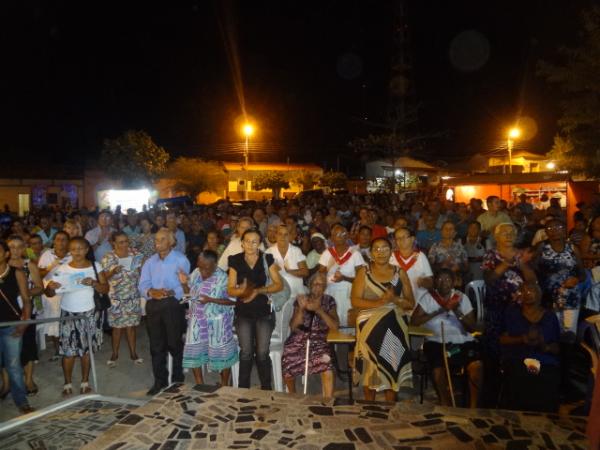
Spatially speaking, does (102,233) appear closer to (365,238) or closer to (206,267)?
(206,267)

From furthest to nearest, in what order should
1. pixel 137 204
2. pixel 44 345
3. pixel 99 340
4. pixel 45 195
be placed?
pixel 45 195, pixel 137 204, pixel 44 345, pixel 99 340

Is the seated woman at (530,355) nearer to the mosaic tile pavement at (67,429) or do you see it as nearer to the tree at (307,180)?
the mosaic tile pavement at (67,429)

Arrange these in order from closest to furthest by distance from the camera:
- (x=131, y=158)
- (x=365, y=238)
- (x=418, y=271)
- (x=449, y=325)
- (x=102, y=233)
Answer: (x=449, y=325) → (x=418, y=271) → (x=365, y=238) → (x=102, y=233) → (x=131, y=158)

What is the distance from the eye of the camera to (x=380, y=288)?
4824mm

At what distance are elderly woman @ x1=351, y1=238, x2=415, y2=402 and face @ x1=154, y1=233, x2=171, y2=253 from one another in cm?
225

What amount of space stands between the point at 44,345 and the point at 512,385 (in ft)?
21.6

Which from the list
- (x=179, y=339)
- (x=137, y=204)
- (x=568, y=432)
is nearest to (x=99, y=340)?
(x=179, y=339)

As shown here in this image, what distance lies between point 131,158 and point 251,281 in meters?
32.8

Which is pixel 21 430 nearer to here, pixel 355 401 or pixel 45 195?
pixel 355 401

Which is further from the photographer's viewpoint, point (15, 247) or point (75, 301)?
point (15, 247)

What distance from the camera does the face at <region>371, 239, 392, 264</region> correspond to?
4875 mm

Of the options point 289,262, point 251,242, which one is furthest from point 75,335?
point 289,262

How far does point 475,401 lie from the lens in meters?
4.72

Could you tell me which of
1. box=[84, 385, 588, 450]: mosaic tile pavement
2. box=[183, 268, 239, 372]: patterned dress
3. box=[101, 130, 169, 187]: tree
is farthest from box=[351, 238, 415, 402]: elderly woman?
box=[101, 130, 169, 187]: tree
